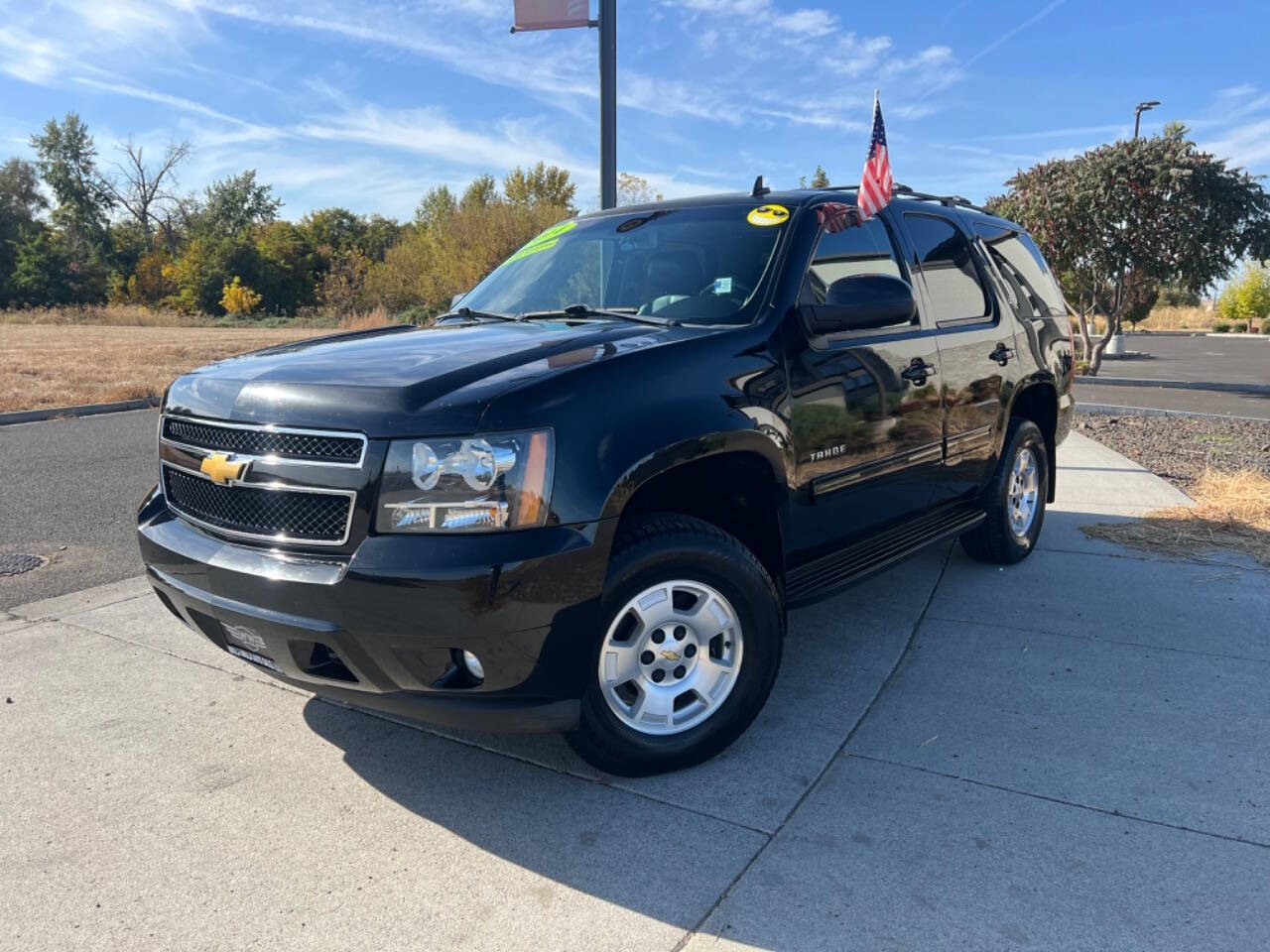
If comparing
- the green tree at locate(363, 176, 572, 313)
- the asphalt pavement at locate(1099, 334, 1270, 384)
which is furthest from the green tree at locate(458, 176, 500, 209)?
the asphalt pavement at locate(1099, 334, 1270, 384)

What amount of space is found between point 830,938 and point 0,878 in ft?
7.19

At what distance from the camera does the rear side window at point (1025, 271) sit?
16.8ft

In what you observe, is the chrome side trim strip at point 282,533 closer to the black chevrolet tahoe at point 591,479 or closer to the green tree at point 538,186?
the black chevrolet tahoe at point 591,479

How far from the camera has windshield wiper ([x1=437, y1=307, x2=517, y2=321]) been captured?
13.2 ft

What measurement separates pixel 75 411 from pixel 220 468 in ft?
38.4

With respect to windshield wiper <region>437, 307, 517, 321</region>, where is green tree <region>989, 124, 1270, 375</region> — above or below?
above

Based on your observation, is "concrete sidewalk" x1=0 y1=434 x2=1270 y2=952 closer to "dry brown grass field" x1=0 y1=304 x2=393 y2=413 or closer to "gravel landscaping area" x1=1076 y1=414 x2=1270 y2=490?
"dry brown grass field" x1=0 y1=304 x2=393 y2=413

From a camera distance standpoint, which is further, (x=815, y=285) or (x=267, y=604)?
(x=815, y=285)

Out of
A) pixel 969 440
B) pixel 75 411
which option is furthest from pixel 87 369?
pixel 969 440

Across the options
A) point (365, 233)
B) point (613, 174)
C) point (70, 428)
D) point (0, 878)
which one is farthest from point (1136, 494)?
point (365, 233)

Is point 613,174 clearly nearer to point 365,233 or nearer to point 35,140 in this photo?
point 365,233

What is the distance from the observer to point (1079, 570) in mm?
5285

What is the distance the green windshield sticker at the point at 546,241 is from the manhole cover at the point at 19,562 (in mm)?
3276

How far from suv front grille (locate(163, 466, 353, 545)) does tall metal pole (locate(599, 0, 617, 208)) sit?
4.44 metres
